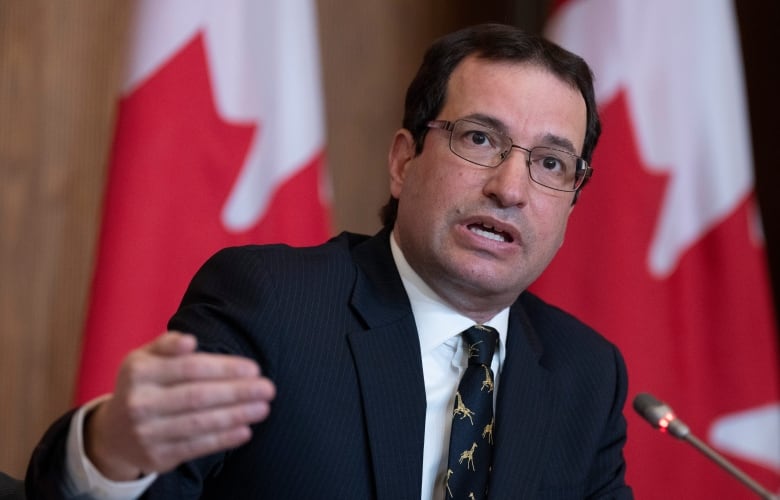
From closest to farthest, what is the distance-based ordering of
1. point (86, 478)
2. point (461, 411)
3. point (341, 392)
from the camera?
point (86, 478) → point (341, 392) → point (461, 411)

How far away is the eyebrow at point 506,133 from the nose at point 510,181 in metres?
0.05

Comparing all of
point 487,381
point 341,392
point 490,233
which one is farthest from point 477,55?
point 341,392

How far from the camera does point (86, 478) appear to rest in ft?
4.34

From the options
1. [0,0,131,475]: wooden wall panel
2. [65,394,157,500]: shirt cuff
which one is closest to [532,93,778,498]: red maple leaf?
[0,0,131,475]: wooden wall panel

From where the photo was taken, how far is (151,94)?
2557mm

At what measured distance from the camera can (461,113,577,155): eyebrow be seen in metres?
1.98

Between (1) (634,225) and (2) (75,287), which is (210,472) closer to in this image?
(2) (75,287)

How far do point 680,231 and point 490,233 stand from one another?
1.10 metres

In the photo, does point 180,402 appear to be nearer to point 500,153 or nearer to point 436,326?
point 436,326

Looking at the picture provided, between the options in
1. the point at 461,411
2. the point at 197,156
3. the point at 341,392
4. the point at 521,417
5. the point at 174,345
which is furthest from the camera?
the point at 197,156

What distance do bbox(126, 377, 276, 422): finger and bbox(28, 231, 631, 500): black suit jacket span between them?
27 cm

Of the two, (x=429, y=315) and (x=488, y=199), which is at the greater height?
(x=488, y=199)

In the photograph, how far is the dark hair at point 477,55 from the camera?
2.07m

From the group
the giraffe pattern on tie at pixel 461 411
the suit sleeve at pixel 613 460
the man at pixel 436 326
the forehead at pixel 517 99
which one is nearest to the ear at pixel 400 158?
Answer: the man at pixel 436 326
